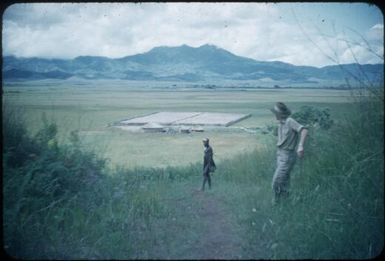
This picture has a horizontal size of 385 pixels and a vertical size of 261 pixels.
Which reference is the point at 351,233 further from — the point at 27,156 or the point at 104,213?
the point at 27,156

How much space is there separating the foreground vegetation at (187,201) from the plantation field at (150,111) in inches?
6.7

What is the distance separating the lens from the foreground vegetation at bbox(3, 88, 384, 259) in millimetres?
3824

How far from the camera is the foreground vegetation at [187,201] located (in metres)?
3.82

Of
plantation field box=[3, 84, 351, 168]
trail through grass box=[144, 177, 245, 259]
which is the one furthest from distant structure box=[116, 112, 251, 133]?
trail through grass box=[144, 177, 245, 259]

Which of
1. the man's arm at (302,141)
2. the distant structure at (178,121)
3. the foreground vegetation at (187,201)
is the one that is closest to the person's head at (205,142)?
the distant structure at (178,121)

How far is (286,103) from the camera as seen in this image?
4664 millimetres

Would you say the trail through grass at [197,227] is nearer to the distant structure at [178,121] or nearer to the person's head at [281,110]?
the distant structure at [178,121]

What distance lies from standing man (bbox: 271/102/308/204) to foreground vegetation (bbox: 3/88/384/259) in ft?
0.64

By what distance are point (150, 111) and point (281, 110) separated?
6.30 ft

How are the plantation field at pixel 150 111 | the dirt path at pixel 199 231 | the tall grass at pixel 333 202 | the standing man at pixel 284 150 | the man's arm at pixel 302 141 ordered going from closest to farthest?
1. the tall grass at pixel 333 202
2. the dirt path at pixel 199 231
3. the man's arm at pixel 302 141
4. the standing man at pixel 284 150
5. the plantation field at pixel 150 111

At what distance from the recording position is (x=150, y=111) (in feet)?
16.3

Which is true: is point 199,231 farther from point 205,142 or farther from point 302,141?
point 302,141

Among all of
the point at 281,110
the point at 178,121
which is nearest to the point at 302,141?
the point at 281,110

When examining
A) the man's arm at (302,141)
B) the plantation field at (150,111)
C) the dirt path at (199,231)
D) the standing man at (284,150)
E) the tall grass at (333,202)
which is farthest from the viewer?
the plantation field at (150,111)
